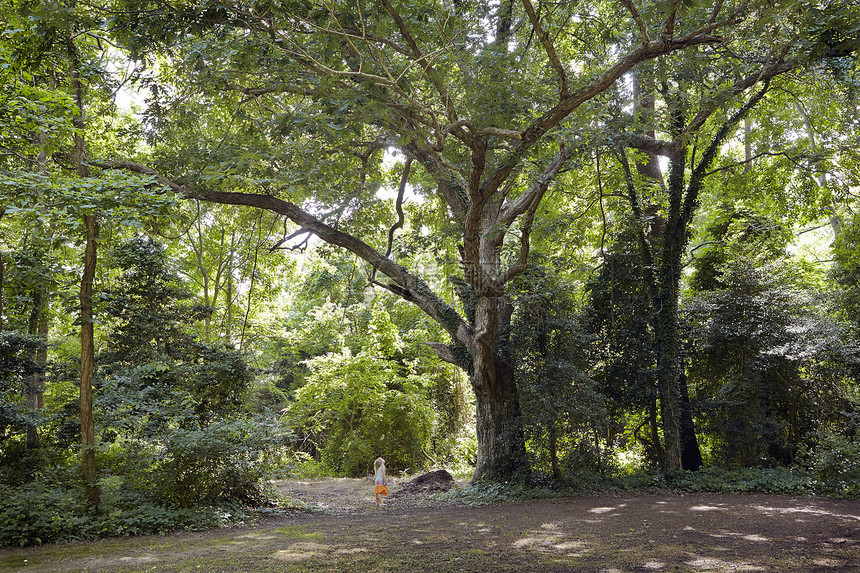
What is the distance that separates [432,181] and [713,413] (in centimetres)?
737

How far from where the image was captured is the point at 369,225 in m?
11.5

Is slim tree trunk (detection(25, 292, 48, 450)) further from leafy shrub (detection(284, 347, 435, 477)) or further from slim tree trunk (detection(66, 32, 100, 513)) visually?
leafy shrub (detection(284, 347, 435, 477))

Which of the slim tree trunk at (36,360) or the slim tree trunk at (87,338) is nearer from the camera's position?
the slim tree trunk at (87,338)

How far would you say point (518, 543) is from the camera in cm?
533

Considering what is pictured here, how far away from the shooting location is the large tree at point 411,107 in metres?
5.93

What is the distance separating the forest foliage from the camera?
5984 mm

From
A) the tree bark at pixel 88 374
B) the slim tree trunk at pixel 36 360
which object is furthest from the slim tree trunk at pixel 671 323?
the slim tree trunk at pixel 36 360

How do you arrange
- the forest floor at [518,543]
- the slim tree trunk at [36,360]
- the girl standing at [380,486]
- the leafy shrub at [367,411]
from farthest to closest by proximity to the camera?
the leafy shrub at [367,411], the girl standing at [380,486], the slim tree trunk at [36,360], the forest floor at [518,543]

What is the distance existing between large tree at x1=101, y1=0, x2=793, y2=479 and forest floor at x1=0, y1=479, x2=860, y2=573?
3025 mm

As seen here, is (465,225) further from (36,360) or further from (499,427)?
(36,360)

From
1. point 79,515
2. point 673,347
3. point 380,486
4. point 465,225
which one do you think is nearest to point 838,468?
point 673,347

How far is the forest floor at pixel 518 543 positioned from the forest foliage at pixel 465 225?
1126 mm

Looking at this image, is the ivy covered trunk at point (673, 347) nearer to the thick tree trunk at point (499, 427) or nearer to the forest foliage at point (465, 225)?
the forest foliage at point (465, 225)

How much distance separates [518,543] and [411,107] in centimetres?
495
